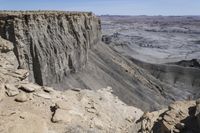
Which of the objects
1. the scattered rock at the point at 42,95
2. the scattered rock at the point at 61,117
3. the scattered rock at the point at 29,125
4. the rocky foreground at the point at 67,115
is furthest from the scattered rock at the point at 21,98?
the scattered rock at the point at 61,117

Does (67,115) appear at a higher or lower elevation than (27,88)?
lower

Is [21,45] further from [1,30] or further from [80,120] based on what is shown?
[80,120]

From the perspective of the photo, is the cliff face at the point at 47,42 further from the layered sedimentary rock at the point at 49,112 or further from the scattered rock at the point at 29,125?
the scattered rock at the point at 29,125

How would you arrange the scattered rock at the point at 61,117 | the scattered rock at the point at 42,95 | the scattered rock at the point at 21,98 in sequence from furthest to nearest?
the scattered rock at the point at 42,95
the scattered rock at the point at 21,98
the scattered rock at the point at 61,117

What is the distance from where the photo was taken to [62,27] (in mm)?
40250

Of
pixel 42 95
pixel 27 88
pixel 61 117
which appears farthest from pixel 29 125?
pixel 27 88

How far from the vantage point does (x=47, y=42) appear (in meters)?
35.4

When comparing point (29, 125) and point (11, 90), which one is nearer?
point (29, 125)

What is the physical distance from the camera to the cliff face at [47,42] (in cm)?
3047

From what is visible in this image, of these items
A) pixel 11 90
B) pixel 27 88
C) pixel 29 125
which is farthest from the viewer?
pixel 27 88

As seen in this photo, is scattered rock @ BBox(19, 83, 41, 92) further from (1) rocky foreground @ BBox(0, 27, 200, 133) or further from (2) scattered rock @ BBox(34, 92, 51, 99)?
(2) scattered rock @ BBox(34, 92, 51, 99)

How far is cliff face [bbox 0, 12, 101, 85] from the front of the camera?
30.5 m

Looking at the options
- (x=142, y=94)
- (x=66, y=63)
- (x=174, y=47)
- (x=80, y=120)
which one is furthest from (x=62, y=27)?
(x=174, y=47)

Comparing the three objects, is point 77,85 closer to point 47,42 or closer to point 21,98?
point 47,42
